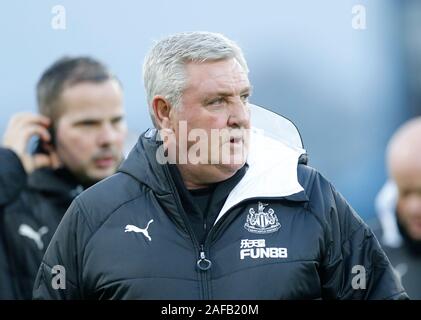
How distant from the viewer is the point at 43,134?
3.81m

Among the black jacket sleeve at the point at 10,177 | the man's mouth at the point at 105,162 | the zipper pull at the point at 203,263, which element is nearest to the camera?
the zipper pull at the point at 203,263

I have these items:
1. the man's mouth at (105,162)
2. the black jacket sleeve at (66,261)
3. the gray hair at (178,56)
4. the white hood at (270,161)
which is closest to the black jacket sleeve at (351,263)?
the white hood at (270,161)

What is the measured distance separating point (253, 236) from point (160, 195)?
0.27m

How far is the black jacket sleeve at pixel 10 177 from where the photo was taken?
3.52 metres

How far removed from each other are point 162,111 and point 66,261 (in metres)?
0.49

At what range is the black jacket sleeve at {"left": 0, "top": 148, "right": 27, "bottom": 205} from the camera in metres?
3.52

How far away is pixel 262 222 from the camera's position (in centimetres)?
238

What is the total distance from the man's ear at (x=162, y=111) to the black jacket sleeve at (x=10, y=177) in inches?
46.4

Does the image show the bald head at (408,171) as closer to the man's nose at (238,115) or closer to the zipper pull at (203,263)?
the man's nose at (238,115)

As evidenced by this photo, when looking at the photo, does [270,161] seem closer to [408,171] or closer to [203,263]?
[203,263]

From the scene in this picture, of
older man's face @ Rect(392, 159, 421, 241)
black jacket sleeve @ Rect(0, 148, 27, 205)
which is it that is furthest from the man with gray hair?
older man's face @ Rect(392, 159, 421, 241)

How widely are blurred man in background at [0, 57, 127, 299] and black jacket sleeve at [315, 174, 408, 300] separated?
1527mm

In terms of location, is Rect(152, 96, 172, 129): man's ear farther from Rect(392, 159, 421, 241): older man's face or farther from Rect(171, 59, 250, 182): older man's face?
Rect(392, 159, 421, 241): older man's face
